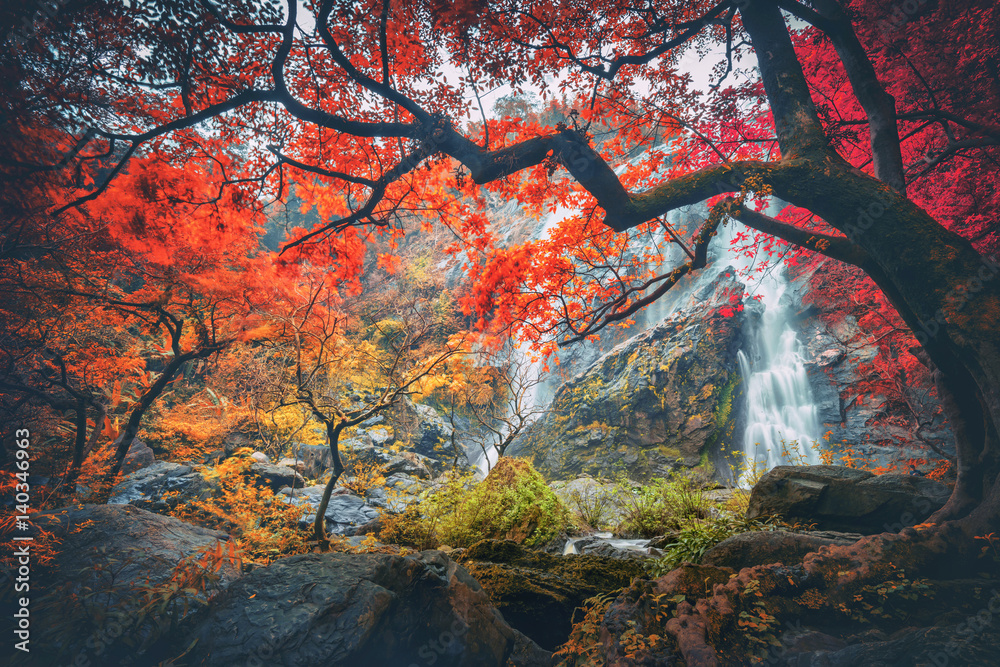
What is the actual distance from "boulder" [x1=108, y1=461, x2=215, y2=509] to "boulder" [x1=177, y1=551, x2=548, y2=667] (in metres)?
4.99

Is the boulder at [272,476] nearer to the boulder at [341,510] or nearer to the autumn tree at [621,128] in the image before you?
the boulder at [341,510]

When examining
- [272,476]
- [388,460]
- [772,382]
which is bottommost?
[272,476]

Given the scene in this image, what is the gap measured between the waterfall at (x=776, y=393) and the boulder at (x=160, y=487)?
1312cm

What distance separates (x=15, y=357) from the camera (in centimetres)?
491

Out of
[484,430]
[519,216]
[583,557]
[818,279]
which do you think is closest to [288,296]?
[583,557]

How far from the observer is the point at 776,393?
1178cm

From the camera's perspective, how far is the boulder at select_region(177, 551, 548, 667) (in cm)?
250

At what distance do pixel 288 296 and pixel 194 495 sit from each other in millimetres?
4613

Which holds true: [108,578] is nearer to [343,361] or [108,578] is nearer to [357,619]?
[357,619]

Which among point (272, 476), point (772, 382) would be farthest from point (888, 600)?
point (772, 382)

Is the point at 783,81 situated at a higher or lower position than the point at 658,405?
higher

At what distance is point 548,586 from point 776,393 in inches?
478

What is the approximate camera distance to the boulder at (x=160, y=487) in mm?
6203

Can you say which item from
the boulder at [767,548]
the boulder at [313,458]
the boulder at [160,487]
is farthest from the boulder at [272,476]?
the boulder at [767,548]
